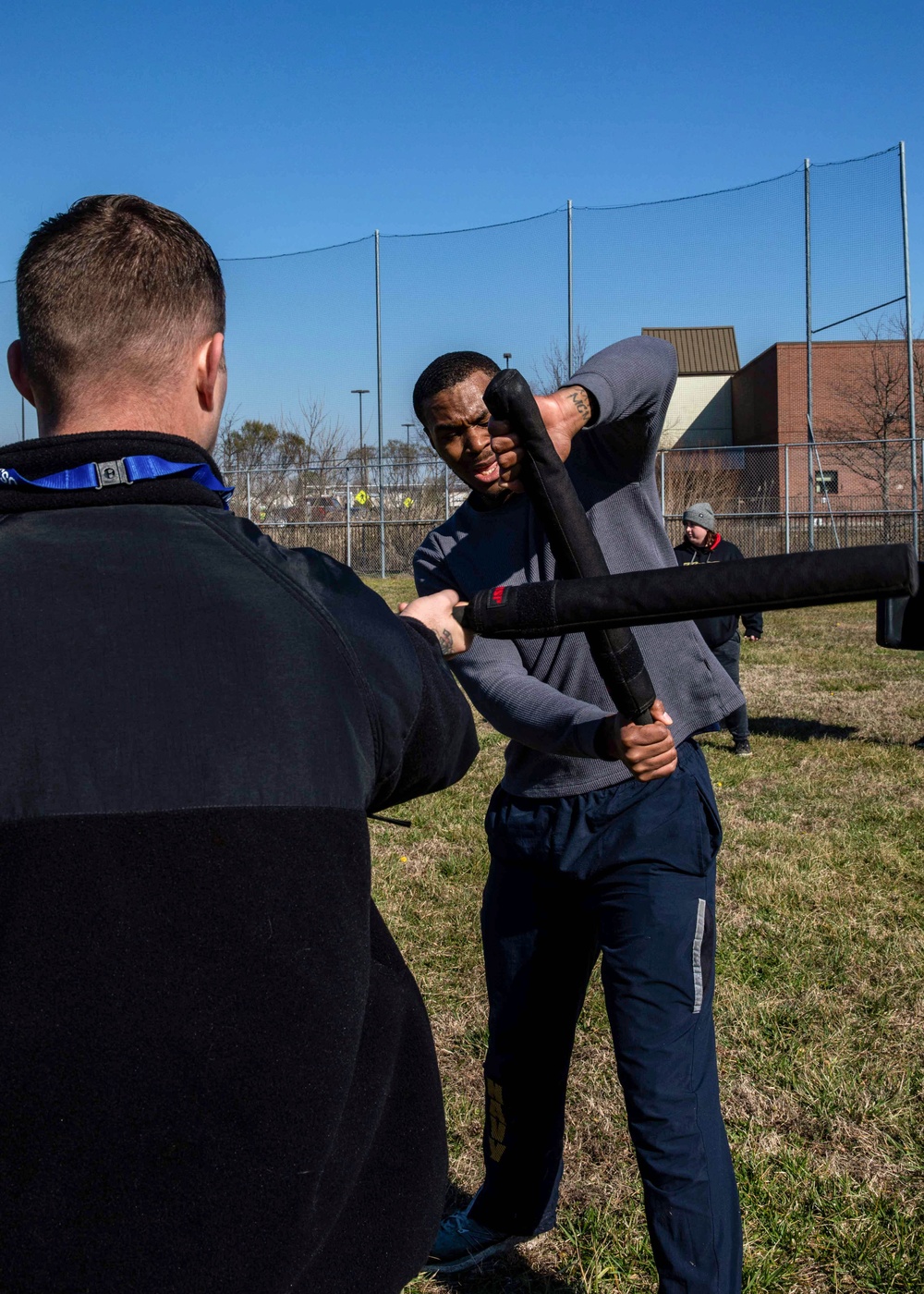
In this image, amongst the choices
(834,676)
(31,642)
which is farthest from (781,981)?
(834,676)

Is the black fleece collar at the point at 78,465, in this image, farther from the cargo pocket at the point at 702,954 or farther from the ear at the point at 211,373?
the cargo pocket at the point at 702,954

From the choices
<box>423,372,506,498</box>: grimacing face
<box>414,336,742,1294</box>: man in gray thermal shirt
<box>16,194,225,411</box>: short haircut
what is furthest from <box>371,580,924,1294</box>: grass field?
<box>16,194,225,411</box>: short haircut

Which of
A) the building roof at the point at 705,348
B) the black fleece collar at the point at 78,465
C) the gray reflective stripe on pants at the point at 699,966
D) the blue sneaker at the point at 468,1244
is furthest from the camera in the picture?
the building roof at the point at 705,348

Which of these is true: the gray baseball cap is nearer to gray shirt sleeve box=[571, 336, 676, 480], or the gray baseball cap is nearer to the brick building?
gray shirt sleeve box=[571, 336, 676, 480]

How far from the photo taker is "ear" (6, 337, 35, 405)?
1.32m

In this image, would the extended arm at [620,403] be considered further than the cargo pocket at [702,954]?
No

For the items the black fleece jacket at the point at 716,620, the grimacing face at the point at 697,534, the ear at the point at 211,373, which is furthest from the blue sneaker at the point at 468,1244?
the grimacing face at the point at 697,534

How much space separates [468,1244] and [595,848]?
1.26 metres

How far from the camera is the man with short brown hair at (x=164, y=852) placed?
104 cm

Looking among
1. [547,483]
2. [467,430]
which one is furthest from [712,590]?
[467,430]

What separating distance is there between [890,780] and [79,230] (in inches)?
Result: 295

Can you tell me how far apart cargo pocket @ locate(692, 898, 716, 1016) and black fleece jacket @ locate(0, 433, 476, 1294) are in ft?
4.20

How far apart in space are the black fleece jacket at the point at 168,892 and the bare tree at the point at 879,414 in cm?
2217

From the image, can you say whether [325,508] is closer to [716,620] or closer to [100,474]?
[716,620]
